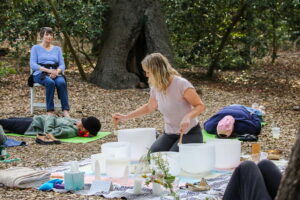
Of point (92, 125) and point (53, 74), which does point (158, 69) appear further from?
point (53, 74)

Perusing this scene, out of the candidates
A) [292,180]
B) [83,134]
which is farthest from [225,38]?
[292,180]

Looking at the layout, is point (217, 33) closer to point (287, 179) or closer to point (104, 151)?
point (104, 151)

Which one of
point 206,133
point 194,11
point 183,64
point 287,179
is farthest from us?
point 183,64

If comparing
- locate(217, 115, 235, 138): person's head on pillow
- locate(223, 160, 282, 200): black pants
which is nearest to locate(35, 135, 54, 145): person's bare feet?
locate(217, 115, 235, 138): person's head on pillow

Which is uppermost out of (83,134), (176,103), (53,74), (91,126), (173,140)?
(53,74)

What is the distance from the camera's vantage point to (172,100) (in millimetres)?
4578

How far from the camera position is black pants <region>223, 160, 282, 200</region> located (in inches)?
109

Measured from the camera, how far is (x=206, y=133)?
6734 millimetres

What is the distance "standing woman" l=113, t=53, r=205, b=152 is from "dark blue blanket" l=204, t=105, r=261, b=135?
1.89 m

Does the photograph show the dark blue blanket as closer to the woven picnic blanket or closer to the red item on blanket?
Answer: the red item on blanket

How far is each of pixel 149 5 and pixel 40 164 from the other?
6.22m

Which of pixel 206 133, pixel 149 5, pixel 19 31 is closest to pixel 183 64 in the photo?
pixel 149 5

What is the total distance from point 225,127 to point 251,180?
3577 millimetres

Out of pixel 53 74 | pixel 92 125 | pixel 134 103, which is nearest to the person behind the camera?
pixel 92 125
